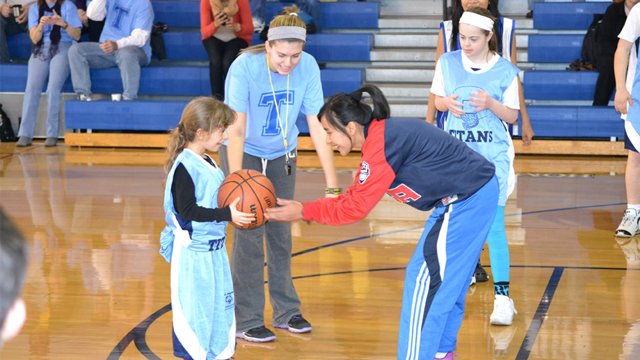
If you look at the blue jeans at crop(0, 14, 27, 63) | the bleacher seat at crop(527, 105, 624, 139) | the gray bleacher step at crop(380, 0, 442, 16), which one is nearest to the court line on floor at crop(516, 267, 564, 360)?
the bleacher seat at crop(527, 105, 624, 139)

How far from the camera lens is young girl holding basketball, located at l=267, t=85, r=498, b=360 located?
3.45 metres

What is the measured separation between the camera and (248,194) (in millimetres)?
3625

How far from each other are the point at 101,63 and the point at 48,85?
658 mm

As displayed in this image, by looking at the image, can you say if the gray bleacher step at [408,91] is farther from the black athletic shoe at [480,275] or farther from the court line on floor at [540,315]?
the black athletic shoe at [480,275]

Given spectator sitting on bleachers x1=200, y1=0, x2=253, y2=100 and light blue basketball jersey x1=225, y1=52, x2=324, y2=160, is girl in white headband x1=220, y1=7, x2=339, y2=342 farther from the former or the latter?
spectator sitting on bleachers x1=200, y1=0, x2=253, y2=100

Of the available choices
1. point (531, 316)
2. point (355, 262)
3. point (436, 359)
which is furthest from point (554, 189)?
point (436, 359)

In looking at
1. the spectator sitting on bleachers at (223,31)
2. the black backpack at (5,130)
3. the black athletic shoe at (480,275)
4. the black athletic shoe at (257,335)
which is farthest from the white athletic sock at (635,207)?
the black backpack at (5,130)

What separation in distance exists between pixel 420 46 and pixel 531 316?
25.8ft

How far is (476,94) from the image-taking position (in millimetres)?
4523

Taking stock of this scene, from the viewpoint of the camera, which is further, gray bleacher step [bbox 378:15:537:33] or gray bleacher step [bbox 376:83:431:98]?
gray bleacher step [bbox 378:15:537:33]

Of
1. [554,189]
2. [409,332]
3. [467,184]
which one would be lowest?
[554,189]

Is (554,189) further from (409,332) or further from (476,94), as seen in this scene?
(409,332)

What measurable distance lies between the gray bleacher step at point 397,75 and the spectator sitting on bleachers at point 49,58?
3.50m

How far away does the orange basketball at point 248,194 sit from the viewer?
3613mm
